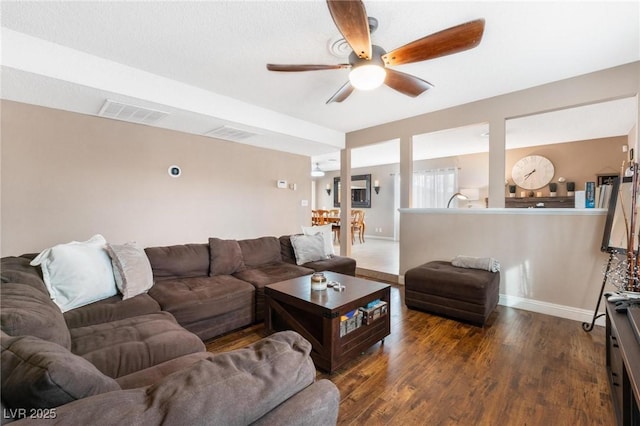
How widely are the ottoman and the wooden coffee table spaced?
780 mm

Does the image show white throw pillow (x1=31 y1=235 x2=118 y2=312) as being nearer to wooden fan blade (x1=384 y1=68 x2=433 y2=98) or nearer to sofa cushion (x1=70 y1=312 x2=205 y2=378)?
sofa cushion (x1=70 y1=312 x2=205 y2=378)

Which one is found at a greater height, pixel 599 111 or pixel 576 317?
pixel 599 111

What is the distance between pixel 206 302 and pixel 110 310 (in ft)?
2.09

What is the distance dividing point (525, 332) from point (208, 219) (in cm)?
404

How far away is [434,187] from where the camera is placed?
7.54 m

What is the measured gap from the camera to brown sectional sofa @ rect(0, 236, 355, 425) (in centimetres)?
61

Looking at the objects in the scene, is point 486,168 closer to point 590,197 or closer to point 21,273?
point 590,197

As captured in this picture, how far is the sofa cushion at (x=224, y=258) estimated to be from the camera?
2.93 meters

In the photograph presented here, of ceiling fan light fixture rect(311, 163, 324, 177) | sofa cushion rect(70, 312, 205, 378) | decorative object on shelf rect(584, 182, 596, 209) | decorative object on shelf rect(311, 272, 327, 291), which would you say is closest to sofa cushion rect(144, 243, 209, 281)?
sofa cushion rect(70, 312, 205, 378)

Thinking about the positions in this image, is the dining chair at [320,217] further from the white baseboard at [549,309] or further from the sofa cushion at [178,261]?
the white baseboard at [549,309]

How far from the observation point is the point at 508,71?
2691mm

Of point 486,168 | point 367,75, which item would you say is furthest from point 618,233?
point 486,168

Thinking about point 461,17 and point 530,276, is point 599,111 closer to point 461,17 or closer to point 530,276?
point 530,276

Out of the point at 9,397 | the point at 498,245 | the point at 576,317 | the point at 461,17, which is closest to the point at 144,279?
the point at 9,397
